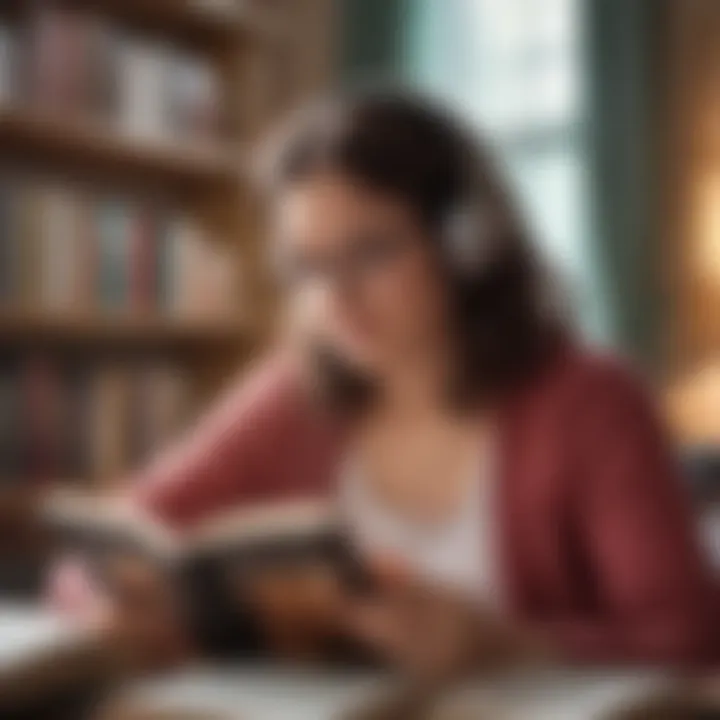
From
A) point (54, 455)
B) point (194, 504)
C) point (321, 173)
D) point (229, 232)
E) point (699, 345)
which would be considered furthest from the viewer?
point (699, 345)

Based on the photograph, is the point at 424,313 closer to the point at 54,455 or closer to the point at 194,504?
the point at 194,504

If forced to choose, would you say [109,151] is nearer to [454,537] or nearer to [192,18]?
[192,18]

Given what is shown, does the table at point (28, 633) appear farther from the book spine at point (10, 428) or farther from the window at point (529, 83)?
the window at point (529, 83)

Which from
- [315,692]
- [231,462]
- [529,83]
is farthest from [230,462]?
[529,83]

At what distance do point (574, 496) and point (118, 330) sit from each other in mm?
963

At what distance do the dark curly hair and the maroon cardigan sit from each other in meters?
0.03

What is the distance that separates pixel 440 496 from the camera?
1.04 meters

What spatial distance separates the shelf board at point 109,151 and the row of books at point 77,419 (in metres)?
0.26

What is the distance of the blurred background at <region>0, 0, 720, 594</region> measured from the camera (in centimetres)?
171

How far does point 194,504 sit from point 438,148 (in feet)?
1.11

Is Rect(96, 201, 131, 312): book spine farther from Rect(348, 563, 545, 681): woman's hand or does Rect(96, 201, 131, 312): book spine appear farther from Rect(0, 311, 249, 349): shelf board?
Rect(348, 563, 545, 681): woman's hand

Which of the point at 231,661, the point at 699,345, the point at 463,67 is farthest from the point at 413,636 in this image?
the point at 463,67

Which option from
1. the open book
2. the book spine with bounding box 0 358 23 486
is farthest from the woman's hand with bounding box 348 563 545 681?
the book spine with bounding box 0 358 23 486

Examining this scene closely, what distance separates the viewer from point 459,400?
104 cm
